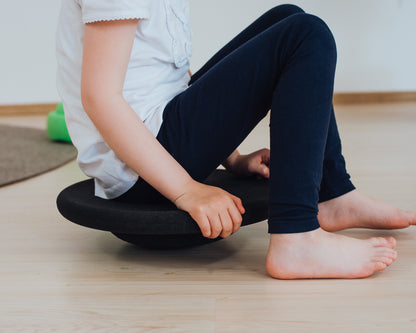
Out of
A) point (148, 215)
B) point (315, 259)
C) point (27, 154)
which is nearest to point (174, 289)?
point (148, 215)

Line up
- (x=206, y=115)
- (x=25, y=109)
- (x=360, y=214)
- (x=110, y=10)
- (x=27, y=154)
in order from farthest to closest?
(x=25, y=109) → (x=27, y=154) → (x=360, y=214) → (x=206, y=115) → (x=110, y=10)

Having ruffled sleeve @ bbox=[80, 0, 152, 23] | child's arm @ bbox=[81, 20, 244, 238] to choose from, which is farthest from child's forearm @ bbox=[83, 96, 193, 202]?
ruffled sleeve @ bbox=[80, 0, 152, 23]

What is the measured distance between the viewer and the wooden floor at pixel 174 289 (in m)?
0.75

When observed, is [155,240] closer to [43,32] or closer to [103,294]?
[103,294]

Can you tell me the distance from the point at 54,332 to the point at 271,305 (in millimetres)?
316

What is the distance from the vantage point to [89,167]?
96 cm

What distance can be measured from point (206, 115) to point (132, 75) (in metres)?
0.15

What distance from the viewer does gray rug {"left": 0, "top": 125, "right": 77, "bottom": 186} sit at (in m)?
1.75

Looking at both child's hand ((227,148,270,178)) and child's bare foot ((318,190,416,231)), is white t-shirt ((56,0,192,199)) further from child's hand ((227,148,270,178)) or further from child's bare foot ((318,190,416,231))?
child's bare foot ((318,190,416,231))

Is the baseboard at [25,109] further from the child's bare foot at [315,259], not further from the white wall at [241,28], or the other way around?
the child's bare foot at [315,259]

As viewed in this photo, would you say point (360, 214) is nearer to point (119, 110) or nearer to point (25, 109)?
point (119, 110)

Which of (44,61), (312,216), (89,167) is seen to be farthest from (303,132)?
(44,61)

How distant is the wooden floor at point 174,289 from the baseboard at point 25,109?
6.62 feet

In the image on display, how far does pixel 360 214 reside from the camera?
1.06 m
